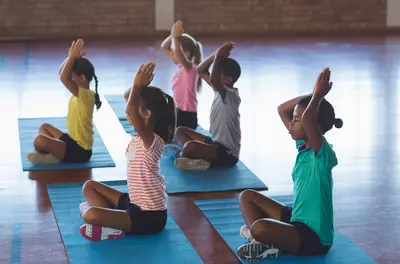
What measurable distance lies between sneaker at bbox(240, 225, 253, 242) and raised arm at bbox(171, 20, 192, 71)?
222cm

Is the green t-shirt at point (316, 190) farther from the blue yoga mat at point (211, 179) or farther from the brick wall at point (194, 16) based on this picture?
the brick wall at point (194, 16)

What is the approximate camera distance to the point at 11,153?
625cm

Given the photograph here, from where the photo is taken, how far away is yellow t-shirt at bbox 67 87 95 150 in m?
5.82

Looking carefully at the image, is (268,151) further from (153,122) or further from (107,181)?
(153,122)

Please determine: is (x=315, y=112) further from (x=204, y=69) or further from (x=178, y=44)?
(x=178, y=44)

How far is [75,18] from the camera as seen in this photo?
39.6ft

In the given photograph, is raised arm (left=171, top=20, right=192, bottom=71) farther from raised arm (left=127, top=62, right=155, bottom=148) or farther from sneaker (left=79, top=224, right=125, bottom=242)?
sneaker (left=79, top=224, right=125, bottom=242)

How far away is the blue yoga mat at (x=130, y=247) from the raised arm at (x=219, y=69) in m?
1.19

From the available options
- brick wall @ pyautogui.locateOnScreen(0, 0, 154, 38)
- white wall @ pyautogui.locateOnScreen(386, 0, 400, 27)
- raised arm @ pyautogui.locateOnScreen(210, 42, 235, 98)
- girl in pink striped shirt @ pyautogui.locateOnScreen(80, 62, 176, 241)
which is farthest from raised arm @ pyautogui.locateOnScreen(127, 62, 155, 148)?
white wall @ pyautogui.locateOnScreen(386, 0, 400, 27)

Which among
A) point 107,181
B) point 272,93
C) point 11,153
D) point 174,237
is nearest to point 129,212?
point 174,237

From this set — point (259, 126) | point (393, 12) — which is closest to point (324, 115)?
point (259, 126)

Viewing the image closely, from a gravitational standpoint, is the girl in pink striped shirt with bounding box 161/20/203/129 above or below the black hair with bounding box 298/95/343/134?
below

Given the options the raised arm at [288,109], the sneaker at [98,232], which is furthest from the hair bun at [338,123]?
the sneaker at [98,232]

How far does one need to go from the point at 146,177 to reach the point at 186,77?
224 centimetres
